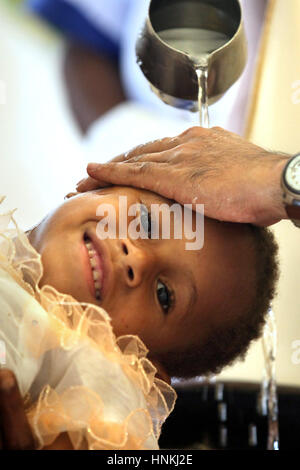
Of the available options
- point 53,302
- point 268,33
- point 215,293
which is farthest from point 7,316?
point 268,33

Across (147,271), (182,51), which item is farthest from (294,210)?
(182,51)

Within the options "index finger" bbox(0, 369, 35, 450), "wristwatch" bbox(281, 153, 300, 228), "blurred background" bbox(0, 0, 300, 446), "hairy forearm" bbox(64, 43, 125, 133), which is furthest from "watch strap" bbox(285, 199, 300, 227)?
"hairy forearm" bbox(64, 43, 125, 133)

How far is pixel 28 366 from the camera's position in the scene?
0.75 meters

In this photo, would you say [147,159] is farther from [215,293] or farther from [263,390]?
[263,390]

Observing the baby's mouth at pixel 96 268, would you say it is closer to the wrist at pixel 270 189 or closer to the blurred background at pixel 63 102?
the wrist at pixel 270 189

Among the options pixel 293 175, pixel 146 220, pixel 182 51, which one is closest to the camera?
pixel 293 175

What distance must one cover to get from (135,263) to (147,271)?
0.08ft

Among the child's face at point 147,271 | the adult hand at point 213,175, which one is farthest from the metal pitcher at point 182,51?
the child's face at point 147,271

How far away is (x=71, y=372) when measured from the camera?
2.52 feet

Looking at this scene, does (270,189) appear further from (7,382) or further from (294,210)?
(7,382)

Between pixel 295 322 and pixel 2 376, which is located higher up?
pixel 2 376

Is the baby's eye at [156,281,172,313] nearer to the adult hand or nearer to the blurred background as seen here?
the adult hand

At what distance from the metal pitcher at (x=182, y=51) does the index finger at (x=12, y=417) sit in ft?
2.65

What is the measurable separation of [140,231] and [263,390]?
607mm
